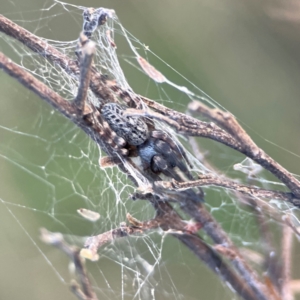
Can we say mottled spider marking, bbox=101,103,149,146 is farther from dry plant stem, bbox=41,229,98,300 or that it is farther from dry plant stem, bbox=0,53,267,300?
dry plant stem, bbox=41,229,98,300

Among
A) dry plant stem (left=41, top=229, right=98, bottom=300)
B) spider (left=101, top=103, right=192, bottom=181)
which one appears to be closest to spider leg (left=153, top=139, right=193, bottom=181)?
spider (left=101, top=103, right=192, bottom=181)

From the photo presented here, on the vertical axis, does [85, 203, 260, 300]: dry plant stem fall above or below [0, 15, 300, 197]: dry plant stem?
below

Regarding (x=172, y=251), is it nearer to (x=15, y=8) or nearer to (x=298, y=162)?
(x=298, y=162)

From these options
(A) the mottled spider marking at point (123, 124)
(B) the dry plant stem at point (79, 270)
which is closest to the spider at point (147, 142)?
(A) the mottled spider marking at point (123, 124)

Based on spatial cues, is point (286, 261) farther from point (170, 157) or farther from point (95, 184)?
point (95, 184)

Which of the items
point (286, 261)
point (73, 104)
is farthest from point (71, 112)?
point (286, 261)

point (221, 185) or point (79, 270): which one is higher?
point (221, 185)

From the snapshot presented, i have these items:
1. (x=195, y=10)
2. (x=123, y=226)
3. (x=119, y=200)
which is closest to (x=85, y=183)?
(x=119, y=200)
